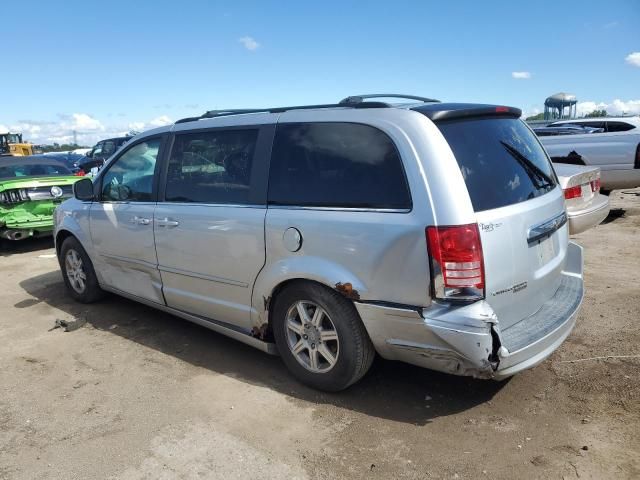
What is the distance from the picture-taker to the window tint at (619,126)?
1073 cm

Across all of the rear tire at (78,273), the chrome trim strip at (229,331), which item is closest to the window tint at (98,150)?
the rear tire at (78,273)

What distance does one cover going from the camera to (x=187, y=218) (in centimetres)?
407

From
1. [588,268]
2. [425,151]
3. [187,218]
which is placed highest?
[425,151]

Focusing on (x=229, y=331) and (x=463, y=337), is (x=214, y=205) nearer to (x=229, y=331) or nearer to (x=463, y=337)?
(x=229, y=331)

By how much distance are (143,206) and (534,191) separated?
3.10 m

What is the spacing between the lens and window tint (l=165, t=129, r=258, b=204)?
12.4 feet

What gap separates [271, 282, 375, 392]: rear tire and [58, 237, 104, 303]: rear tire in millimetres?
2706

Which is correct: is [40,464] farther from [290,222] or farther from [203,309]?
[290,222]

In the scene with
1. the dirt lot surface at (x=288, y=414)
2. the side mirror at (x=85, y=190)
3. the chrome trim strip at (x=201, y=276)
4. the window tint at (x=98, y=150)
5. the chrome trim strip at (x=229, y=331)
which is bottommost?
the dirt lot surface at (x=288, y=414)

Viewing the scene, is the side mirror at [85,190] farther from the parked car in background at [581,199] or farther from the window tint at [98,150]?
the window tint at [98,150]

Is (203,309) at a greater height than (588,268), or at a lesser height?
greater

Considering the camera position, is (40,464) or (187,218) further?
(187,218)

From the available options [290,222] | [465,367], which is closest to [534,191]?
[465,367]

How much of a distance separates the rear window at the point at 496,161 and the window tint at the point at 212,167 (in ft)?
4.75
